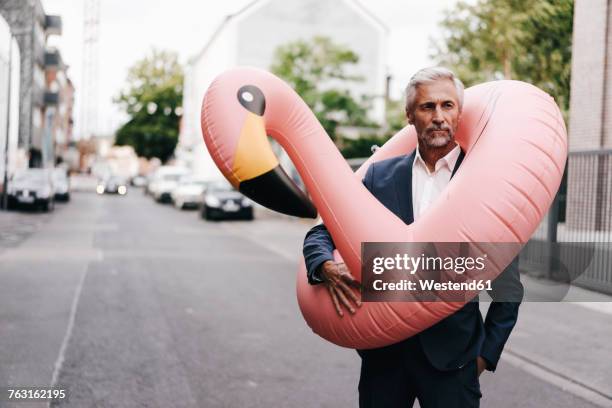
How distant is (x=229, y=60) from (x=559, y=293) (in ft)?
→ 145

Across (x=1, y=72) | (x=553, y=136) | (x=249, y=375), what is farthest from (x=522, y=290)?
(x=1, y=72)

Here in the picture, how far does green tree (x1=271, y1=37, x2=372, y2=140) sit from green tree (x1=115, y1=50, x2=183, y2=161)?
45.2 m

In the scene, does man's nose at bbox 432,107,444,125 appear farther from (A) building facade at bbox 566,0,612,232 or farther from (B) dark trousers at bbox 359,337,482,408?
(A) building facade at bbox 566,0,612,232

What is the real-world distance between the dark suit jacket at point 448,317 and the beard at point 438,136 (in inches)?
5.0

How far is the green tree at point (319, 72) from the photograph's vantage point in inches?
1157

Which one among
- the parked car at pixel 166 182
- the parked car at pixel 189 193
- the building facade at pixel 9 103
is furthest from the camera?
the parked car at pixel 166 182

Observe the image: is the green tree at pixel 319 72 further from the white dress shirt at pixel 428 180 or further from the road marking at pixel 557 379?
the white dress shirt at pixel 428 180

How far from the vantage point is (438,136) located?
234 centimetres

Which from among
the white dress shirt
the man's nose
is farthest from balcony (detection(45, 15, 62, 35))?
the man's nose

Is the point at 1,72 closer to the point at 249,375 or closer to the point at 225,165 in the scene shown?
the point at 249,375

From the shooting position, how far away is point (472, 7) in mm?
14812

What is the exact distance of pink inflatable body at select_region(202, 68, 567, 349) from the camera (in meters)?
2.19

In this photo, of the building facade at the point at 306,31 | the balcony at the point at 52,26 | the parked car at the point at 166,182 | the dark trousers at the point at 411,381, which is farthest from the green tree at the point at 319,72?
the dark trousers at the point at 411,381

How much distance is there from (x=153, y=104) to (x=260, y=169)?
246ft
